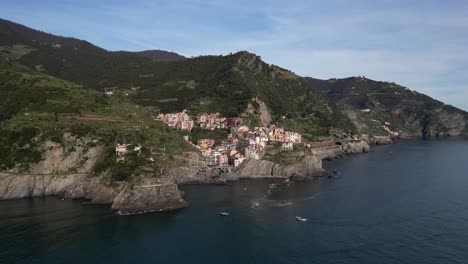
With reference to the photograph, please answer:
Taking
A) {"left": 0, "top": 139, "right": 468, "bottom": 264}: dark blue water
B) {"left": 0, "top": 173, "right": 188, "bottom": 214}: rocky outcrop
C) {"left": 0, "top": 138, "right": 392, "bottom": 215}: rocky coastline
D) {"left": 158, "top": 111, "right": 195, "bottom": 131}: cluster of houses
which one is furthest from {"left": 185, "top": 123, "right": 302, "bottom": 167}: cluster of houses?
{"left": 0, "top": 173, "right": 188, "bottom": 214}: rocky outcrop

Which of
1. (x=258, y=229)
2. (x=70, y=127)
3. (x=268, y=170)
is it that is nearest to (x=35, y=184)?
(x=70, y=127)

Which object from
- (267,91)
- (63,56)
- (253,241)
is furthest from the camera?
(63,56)

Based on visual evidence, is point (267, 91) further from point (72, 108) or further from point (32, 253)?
point (32, 253)

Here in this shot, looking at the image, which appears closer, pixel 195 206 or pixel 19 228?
pixel 19 228

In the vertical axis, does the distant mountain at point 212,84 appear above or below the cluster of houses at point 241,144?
above

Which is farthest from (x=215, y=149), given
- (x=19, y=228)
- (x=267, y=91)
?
(x=267, y=91)

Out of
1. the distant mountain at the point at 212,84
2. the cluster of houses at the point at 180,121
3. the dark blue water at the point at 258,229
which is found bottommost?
the dark blue water at the point at 258,229

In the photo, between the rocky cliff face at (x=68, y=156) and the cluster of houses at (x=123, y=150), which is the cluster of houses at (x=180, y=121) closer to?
the cluster of houses at (x=123, y=150)

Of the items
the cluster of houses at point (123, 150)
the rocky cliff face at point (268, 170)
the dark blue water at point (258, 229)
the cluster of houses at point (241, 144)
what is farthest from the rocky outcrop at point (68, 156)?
the rocky cliff face at point (268, 170)
